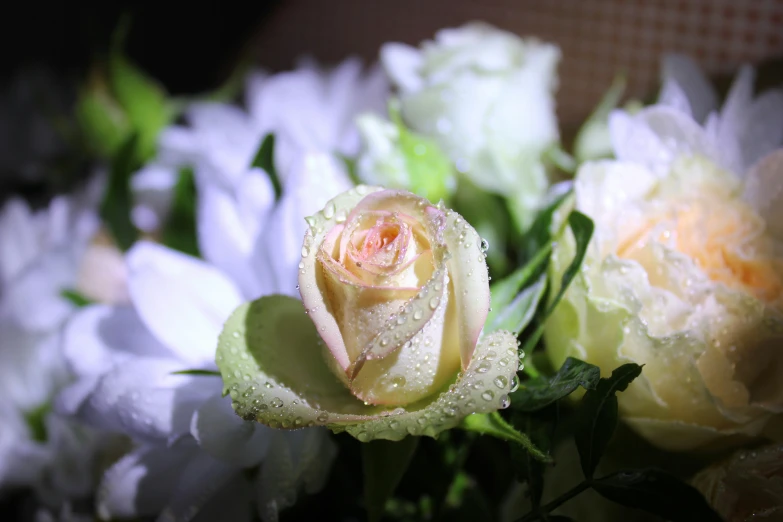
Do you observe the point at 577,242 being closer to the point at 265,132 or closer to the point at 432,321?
the point at 432,321

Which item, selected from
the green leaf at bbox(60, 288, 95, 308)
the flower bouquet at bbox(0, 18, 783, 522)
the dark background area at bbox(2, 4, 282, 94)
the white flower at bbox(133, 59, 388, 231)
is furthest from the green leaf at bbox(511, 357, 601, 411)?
the dark background area at bbox(2, 4, 282, 94)

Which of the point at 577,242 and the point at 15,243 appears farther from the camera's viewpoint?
the point at 15,243

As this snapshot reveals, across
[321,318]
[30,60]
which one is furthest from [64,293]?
[30,60]

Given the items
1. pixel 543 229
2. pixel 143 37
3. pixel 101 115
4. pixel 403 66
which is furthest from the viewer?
pixel 143 37

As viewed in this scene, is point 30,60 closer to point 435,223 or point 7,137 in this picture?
point 7,137

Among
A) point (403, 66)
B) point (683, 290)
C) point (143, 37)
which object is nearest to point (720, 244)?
point (683, 290)


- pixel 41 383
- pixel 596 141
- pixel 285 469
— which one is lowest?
pixel 41 383
